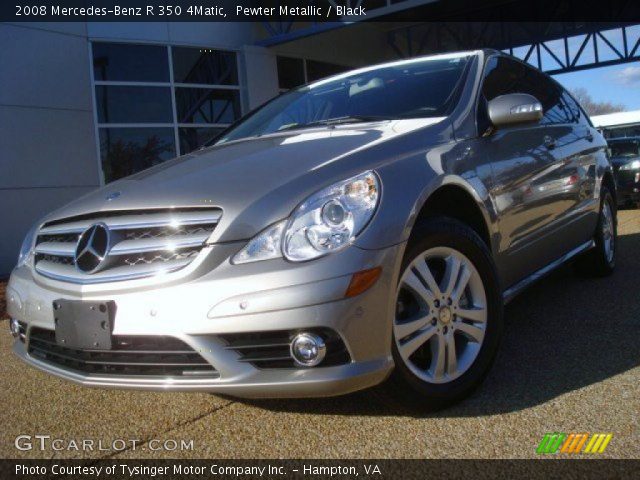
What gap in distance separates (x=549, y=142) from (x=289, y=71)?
32.7 feet

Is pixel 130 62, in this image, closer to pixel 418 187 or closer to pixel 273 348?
pixel 418 187

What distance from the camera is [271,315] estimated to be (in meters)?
2.12

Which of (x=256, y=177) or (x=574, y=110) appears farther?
(x=574, y=110)

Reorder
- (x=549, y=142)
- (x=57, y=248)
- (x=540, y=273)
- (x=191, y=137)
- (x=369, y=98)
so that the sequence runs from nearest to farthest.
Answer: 1. (x=57, y=248)
2. (x=369, y=98)
3. (x=540, y=273)
4. (x=549, y=142)
5. (x=191, y=137)

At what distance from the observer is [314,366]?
2.17 meters

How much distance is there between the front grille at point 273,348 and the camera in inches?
85.4

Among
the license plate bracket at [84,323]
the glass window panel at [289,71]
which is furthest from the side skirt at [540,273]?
the glass window panel at [289,71]

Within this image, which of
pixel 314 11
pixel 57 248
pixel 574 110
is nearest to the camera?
pixel 57 248

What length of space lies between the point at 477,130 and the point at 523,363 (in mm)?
1157

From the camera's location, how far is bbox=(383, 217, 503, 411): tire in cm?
238

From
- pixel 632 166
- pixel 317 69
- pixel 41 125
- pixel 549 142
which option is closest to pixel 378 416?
pixel 549 142

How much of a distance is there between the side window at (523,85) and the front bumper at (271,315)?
1677 millimetres

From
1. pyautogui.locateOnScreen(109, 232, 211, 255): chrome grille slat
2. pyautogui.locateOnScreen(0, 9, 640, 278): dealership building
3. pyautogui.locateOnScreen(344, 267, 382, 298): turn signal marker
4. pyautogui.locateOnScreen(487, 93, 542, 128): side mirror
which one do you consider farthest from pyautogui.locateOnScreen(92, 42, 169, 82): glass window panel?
pyautogui.locateOnScreen(344, 267, 382, 298): turn signal marker

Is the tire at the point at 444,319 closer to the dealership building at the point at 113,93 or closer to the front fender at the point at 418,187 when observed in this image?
the front fender at the point at 418,187
